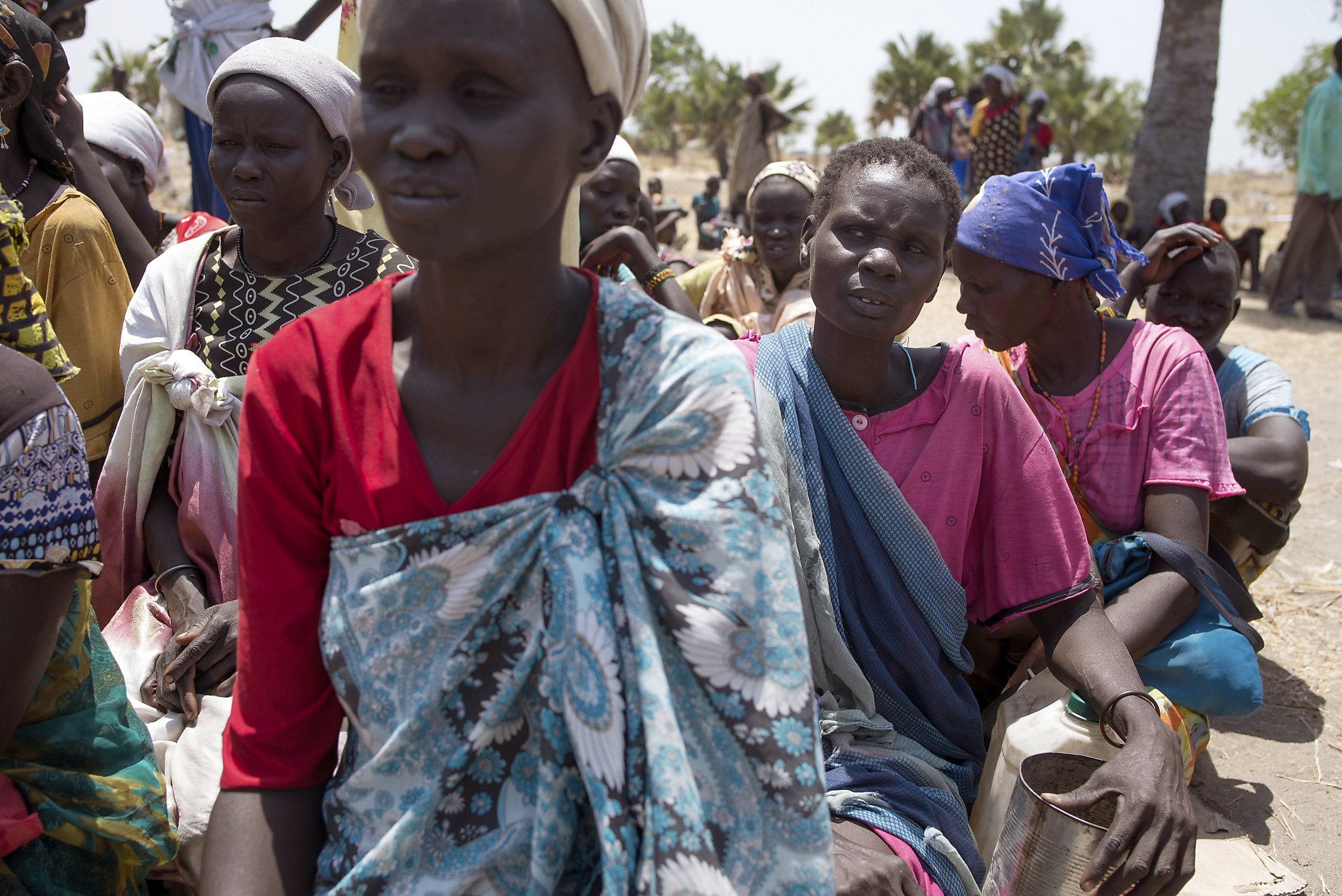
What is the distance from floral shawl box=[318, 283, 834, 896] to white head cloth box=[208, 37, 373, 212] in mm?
1660

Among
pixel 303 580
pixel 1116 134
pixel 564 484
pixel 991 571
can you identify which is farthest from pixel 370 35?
pixel 1116 134

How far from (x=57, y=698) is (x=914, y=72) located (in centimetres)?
3632

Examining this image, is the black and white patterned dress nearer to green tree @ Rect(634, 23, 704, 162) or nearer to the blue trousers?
the blue trousers

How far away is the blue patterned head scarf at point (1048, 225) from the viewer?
2.90 m

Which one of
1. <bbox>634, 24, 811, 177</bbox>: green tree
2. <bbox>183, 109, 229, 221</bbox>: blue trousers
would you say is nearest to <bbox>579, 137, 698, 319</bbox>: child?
<bbox>183, 109, 229, 221</bbox>: blue trousers

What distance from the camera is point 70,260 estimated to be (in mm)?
2898

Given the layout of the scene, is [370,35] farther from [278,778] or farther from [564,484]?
[278,778]

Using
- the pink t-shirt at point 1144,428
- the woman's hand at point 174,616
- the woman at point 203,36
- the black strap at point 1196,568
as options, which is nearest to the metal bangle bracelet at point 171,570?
the woman's hand at point 174,616

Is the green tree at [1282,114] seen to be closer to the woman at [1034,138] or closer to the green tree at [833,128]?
the green tree at [833,128]

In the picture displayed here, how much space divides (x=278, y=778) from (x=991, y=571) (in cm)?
149

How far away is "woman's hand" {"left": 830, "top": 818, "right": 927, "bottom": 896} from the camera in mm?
1740

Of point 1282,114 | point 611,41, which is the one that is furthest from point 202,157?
point 1282,114

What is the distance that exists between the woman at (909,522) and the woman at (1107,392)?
63cm

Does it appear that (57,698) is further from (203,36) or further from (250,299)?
(203,36)
